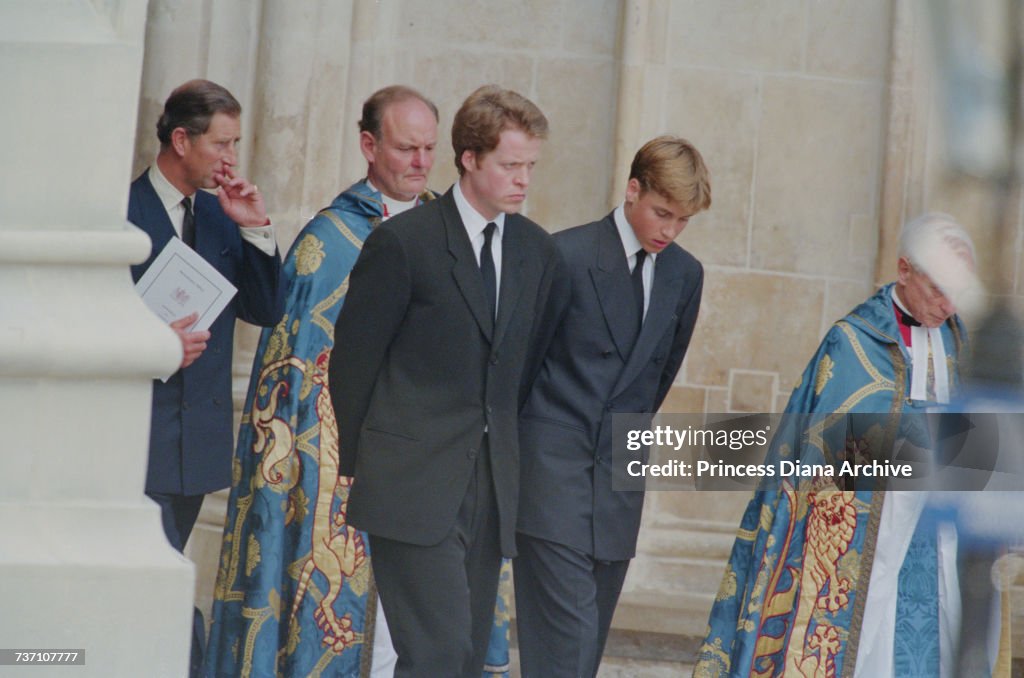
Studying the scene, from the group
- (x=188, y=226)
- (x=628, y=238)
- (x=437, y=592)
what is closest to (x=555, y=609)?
(x=437, y=592)

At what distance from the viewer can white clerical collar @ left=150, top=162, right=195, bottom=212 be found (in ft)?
14.7

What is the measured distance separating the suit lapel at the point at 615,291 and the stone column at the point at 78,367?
6.25 feet

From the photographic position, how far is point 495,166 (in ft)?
12.8

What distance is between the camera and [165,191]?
14.7 ft

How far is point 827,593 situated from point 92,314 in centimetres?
Answer: 277

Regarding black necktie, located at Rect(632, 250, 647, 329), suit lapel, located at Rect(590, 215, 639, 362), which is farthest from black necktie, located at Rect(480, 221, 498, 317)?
black necktie, located at Rect(632, 250, 647, 329)

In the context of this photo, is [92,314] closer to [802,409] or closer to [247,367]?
[802,409]

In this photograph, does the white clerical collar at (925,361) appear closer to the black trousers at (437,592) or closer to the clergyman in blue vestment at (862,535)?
the clergyman in blue vestment at (862,535)

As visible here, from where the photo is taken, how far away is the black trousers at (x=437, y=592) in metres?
3.63

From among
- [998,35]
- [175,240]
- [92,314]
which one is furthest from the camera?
[175,240]

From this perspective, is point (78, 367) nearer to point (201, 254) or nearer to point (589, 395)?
point (201, 254)

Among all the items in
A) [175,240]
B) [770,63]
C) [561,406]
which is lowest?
[561,406]

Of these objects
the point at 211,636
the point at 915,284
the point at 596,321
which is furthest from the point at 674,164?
the point at 211,636

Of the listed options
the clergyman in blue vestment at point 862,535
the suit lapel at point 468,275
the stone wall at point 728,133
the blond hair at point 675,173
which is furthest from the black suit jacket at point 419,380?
the stone wall at point 728,133
